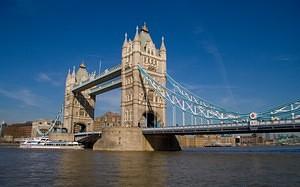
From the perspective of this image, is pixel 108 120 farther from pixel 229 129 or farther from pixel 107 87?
pixel 229 129

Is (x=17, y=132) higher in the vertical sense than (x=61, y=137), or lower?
higher

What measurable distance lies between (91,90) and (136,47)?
107 ft

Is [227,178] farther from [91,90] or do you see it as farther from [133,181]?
[91,90]

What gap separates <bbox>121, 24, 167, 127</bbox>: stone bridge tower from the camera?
64625mm

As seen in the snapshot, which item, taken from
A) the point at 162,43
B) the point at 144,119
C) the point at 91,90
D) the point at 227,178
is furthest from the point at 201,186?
the point at 91,90

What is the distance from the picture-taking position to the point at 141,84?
66000 millimetres

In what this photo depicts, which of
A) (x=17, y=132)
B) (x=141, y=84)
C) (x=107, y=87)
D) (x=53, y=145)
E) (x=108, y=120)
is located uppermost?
(x=107, y=87)

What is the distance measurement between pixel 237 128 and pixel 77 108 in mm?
58537

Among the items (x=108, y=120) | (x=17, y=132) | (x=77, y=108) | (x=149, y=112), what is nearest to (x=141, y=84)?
(x=149, y=112)

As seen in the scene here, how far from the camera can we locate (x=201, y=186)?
583 inches

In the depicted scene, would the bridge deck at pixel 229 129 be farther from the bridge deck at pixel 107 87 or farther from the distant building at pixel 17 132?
the distant building at pixel 17 132

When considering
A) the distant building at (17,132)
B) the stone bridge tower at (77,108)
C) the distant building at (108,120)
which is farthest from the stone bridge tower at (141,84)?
the distant building at (17,132)

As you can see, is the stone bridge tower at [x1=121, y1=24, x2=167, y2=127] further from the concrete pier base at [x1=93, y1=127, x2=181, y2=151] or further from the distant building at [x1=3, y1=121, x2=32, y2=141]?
the distant building at [x1=3, y1=121, x2=32, y2=141]

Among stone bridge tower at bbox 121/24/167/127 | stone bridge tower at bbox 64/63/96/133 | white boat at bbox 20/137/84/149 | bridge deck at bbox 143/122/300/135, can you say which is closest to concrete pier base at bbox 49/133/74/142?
white boat at bbox 20/137/84/149
